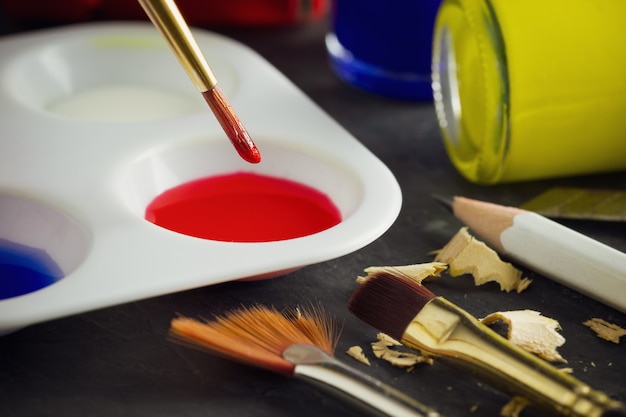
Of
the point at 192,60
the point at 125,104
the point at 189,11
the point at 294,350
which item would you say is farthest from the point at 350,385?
the point at 189,11

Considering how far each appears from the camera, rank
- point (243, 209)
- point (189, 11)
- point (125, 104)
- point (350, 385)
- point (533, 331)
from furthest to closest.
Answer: point (189, 11) → point (125, 104) → point (243, 209) → point (533, 331) → point (350, 385)

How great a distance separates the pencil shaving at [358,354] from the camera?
2.03 feet

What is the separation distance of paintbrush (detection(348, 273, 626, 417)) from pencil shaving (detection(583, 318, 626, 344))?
88 millimetres

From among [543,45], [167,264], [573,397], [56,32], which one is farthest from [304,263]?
[56,32]

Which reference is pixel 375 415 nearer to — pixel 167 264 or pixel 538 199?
pixel 167 264

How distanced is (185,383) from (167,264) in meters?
0.08

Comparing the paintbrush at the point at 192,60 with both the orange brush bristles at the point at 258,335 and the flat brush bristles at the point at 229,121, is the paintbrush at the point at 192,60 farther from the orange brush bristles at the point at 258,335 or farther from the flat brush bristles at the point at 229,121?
the orange brush bristles at the point at 258,335

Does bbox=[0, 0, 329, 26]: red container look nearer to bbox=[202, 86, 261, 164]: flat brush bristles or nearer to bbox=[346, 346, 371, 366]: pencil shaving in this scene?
bbox=[202, 86, 261, 164]: flat brush bristles

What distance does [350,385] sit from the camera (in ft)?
1.80

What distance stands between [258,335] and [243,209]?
183mm

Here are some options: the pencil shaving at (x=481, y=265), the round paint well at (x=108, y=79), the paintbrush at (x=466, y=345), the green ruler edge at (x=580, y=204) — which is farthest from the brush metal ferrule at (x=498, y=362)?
the round paint well at (x=108, y=79)

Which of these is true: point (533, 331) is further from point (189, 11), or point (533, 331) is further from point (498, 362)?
point (189, 11)

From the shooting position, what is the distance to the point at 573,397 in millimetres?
537

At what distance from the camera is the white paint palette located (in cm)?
61
